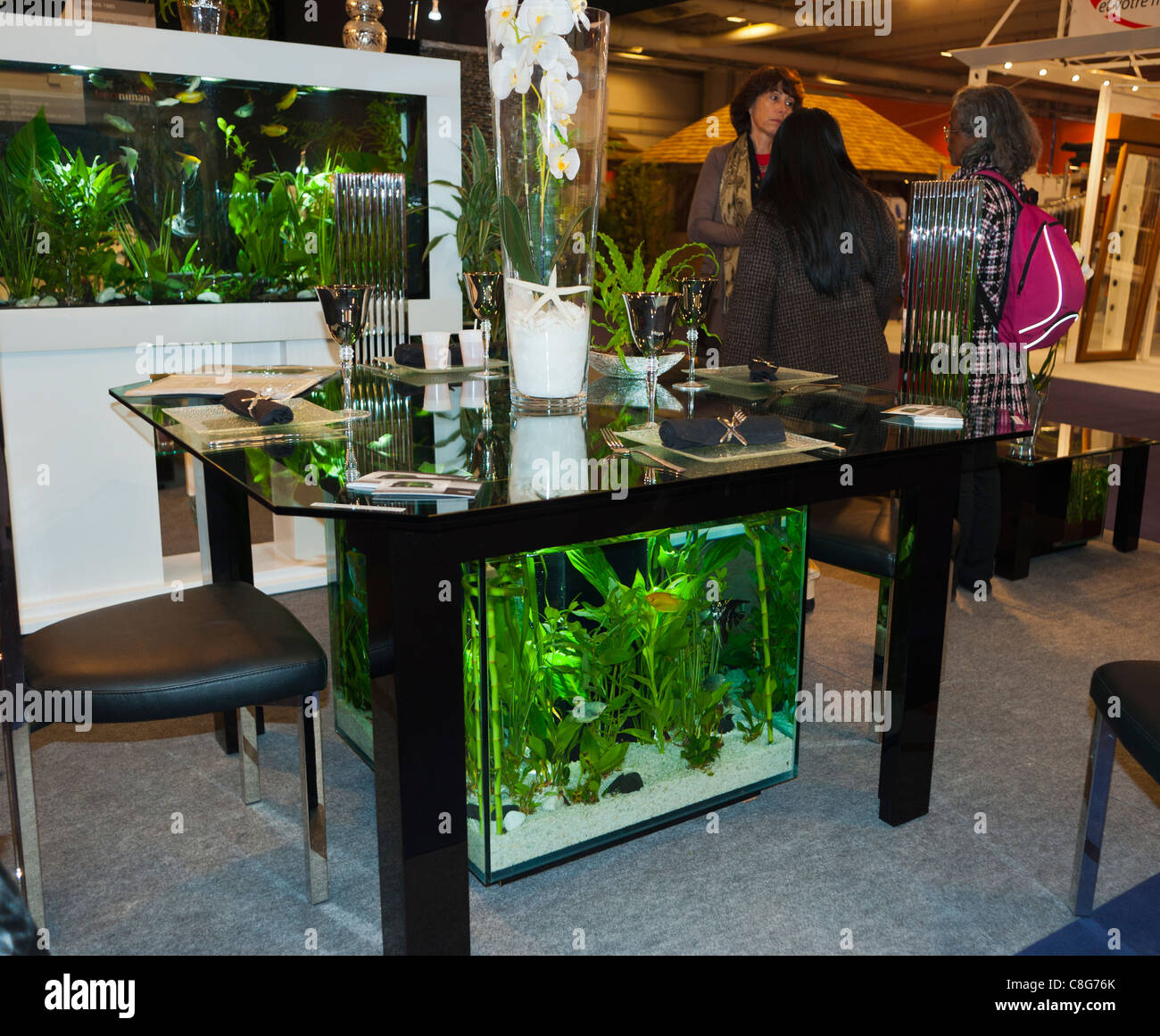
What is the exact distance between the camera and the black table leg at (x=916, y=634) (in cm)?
196

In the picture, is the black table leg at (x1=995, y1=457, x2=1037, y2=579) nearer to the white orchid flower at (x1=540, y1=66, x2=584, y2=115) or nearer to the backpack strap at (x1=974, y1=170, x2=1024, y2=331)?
the backpack strap at (x1=974, y1=170, x2=1024, y2=331)

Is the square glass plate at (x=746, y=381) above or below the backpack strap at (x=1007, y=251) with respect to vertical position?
below

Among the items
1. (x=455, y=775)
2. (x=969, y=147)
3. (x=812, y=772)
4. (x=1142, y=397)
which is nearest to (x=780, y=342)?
(x=969, y=147)

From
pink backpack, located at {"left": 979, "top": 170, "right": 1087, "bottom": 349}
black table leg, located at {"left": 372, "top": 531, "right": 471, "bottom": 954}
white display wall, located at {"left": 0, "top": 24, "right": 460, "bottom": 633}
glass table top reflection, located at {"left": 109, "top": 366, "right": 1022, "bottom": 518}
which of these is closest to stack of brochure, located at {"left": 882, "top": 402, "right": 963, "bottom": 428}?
glass table top reflection, located at {"left": 109, "top": 366, "right": 1022, "bottom": 518}

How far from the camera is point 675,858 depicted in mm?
1988

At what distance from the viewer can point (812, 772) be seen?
2.35 metres

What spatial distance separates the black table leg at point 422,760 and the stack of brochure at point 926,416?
915mm

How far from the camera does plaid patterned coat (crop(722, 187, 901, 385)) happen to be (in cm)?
280

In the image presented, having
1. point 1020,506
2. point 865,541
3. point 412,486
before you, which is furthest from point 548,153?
point 1020,506

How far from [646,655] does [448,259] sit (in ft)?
7.46

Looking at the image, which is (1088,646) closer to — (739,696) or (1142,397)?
(739,696)

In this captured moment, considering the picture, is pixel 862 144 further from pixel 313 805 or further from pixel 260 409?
pixel 313 805

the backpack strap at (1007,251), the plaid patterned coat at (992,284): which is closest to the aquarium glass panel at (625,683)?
the plaid patterned coat at (992,284)

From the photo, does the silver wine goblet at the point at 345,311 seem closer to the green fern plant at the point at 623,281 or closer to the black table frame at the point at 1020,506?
the green fern plant at the point at 623,281
